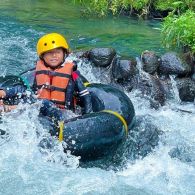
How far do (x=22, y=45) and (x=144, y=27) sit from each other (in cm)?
312

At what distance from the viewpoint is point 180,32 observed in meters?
7.61

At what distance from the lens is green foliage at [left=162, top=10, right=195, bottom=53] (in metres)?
7.46

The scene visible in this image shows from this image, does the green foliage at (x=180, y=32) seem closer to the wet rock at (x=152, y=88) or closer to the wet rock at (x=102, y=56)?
the wet rock at (x=152, y=88)

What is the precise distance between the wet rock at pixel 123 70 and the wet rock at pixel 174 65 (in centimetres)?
46

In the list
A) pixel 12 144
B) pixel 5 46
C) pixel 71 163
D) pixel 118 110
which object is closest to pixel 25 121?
pixel 12 144

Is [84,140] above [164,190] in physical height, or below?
above

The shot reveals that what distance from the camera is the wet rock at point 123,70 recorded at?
714cm

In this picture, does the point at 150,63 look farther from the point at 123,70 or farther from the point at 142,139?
the point at 142,139

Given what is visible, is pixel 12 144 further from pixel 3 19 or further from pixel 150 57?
pixel 3 19

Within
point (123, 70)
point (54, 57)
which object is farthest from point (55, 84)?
point (123, 70)

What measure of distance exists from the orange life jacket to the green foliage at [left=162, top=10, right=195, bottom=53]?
9.23 feet

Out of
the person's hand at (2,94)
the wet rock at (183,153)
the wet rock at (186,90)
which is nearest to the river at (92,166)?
the wet rock at (183,153)

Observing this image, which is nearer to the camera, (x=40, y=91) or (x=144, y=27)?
(x=40, y=91)

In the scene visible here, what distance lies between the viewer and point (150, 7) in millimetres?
11469
